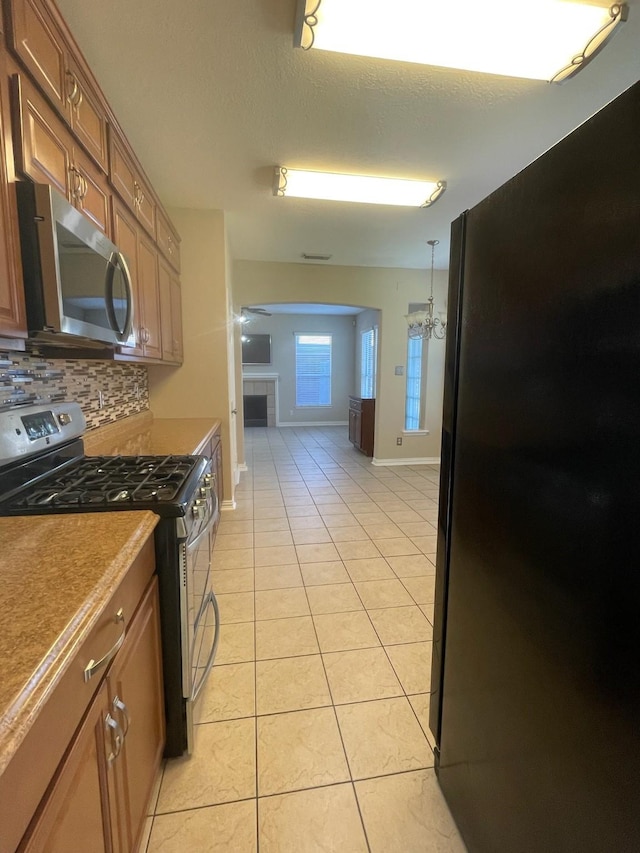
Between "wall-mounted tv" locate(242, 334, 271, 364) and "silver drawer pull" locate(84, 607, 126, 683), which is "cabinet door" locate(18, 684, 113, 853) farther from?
"wall-mounted tv" locate(242, 334, 271, 364)

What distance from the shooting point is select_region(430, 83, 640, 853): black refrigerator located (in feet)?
1.97

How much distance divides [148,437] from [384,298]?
363 cm

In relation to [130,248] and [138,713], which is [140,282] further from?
[138,713]

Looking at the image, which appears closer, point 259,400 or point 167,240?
point 167,240

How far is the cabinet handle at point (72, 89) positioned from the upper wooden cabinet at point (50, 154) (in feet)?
0.40

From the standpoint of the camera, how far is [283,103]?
1.92 meters

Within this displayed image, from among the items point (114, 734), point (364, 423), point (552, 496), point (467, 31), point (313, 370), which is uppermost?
point (467, 31)

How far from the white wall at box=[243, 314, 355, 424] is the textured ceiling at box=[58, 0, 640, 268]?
18.4 ft

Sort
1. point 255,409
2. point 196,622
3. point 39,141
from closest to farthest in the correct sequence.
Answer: point 39,141 < point 196,622 < point 255,409

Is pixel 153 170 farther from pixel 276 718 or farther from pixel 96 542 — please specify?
pixel 276 718

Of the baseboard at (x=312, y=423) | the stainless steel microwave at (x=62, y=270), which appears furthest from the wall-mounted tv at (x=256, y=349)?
the stainless steel microwave at (x=62, y=270)

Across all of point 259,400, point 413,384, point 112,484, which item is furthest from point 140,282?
point 259,400

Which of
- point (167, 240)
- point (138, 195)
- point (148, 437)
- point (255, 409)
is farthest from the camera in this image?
point (255, 409)

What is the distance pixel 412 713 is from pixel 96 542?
1391 mm
